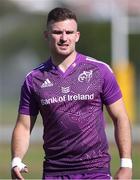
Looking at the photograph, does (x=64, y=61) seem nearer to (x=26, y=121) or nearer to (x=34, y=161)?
(x=26, y=121)

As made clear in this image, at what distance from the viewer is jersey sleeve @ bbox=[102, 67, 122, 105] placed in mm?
7352

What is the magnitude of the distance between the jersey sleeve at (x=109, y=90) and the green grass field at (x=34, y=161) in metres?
6.36

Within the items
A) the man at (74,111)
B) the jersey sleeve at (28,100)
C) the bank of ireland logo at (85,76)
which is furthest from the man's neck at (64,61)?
the jersey sleeve at (28,100)

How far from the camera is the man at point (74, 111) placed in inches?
288

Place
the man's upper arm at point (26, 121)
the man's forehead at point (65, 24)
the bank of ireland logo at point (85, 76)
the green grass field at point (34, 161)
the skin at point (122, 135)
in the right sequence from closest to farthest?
the skin at point (122, 135), the man's forehead at point (65, 24), the bank of ireland logo at point (85, 76), the man's upper arm at point (26, 121), the green grass field at point (34, 161)

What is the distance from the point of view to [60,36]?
730 cm

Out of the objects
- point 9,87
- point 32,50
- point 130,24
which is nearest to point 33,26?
point 32,50

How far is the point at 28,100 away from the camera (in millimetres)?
7547

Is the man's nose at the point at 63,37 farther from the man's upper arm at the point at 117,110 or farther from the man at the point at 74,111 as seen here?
the man's upper arm at the point at 117,110

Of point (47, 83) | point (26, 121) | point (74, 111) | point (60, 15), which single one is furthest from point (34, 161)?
point (60, 15)

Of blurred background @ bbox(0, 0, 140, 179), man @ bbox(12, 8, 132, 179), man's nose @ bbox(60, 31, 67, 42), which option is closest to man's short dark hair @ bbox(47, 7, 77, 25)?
man @ bbox(12, 8, 132, 179)

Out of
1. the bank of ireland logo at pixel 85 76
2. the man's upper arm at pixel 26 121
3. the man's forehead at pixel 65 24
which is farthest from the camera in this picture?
the man's upper arm at pixel 26 121

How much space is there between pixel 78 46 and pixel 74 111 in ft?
92.1

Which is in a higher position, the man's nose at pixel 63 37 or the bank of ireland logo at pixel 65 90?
the man's nose at pixel 63 37
